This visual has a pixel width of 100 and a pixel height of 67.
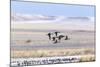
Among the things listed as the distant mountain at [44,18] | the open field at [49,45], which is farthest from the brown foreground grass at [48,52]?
the distant mountain at [44,18]

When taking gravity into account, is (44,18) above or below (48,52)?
above

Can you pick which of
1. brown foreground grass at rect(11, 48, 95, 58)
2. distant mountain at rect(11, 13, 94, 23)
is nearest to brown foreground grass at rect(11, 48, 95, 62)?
brown foreground grass at rect(11, 48, 95, 58)

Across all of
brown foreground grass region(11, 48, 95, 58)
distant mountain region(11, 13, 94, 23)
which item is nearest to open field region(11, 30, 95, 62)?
brown foreground grass region(11, 48, 95, 58)

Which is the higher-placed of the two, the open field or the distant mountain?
the distant mountain

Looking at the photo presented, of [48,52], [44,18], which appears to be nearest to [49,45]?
[48,52]

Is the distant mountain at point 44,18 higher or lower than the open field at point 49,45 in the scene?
higher

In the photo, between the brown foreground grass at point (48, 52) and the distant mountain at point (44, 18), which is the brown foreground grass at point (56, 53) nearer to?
the brown foreground grass at point (48, 52)

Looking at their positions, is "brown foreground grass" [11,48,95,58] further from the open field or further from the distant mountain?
the distant mountain

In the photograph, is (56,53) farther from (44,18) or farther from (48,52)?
(44,18)

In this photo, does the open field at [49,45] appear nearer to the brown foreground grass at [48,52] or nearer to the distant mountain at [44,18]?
the brown foreground grass at [48,52]
